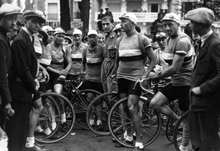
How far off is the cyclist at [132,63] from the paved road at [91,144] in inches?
24.8

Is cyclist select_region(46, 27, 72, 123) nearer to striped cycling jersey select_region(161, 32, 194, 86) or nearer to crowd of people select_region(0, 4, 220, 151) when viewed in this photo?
crowd of people select_region(0, 4, 220, 151)

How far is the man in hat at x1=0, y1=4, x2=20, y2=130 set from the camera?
407 centimetres

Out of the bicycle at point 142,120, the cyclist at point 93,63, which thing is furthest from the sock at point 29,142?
the cyclist at point 93,63

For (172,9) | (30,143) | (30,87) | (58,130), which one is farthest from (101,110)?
(172,9)

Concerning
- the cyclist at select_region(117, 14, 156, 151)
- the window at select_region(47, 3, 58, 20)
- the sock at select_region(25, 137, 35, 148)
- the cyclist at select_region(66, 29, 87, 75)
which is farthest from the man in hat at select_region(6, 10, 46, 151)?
the window at select_region(47, 3, 58, 20)

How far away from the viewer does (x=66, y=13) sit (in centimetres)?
1316

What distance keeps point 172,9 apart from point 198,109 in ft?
152

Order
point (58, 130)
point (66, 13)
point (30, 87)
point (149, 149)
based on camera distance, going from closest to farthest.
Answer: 1. point (30, 87)
2. point (149, 149)
3. point (58, 130)
4. point (66, 13)

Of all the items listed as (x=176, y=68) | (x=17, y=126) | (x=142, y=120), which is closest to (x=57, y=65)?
(x=142, y=120)

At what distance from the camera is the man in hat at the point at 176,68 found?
531 centimetres

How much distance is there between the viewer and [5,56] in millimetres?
4113

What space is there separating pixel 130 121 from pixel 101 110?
39.8 inches

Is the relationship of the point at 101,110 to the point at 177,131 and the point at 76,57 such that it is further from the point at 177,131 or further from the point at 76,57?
the point at 177,131

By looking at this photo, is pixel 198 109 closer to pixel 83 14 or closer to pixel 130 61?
pixel 130 61
